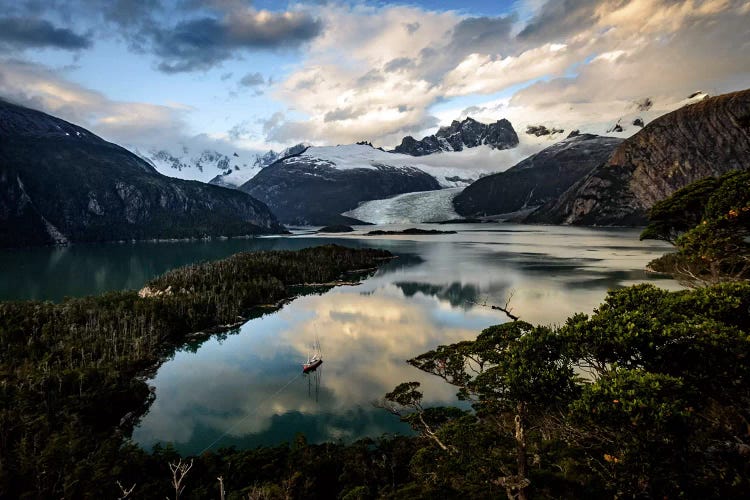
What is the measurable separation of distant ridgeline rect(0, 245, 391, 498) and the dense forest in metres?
0.16

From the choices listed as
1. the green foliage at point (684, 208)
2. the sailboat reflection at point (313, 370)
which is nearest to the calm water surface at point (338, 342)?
the sailboat reflection at point (313, 370)

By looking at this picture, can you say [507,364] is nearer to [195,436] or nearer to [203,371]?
[195,436]

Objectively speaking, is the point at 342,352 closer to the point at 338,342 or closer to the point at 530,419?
the point at 338,342

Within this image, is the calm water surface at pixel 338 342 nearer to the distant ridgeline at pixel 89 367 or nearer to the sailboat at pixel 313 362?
the sailboat at pixel 313 362

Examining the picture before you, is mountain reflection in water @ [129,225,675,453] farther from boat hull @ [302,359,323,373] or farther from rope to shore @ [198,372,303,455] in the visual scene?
boat hull @ [302,359,323,373]

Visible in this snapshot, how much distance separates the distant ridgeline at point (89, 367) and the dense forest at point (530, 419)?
164mm

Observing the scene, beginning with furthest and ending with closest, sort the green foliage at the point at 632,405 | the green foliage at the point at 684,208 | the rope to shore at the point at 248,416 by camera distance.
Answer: the rope to shore at the point at 248,416
the green foliage at the point at 684,208
the green foliage at the point at 632,405

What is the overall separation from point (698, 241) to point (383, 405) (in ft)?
75.7

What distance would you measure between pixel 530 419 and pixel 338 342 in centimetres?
3682

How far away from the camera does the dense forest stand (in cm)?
1038

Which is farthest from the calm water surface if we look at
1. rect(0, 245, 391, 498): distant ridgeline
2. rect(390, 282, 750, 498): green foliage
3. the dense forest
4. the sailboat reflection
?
rect(390, 282, 750, 498): green foliage

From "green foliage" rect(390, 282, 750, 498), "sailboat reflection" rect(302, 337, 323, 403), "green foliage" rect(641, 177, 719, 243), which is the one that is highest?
"green foliage" rect(641, 177, 719, 243)

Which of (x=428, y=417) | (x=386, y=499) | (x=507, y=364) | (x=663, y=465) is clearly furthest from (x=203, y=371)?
(x=663, y=465)

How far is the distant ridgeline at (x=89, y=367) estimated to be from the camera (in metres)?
21.2
